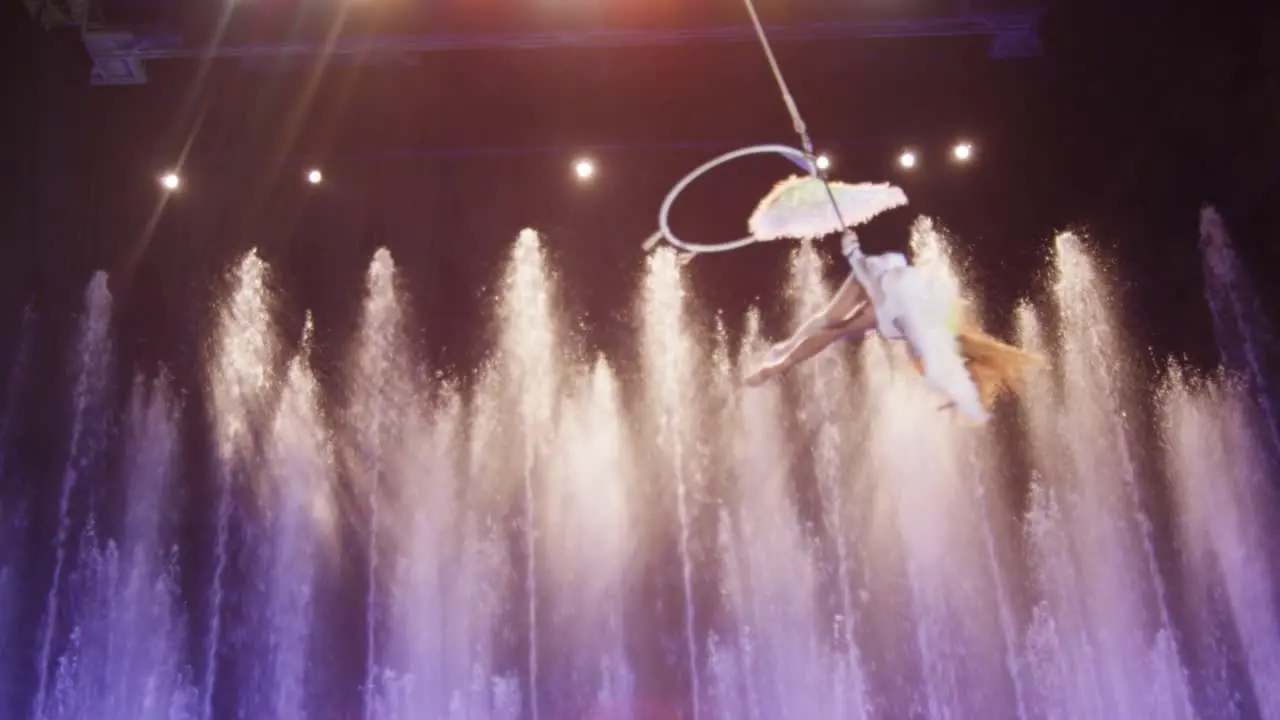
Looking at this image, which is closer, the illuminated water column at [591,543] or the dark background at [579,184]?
the illuminated water column at [591,543]

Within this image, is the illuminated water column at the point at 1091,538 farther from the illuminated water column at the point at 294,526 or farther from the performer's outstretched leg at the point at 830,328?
the illuminated water column at the point at 294,526

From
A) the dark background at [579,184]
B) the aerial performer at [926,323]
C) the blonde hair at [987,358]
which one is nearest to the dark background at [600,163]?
the dark background at [579,184]

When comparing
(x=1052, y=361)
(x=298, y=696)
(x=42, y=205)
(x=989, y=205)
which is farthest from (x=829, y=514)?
(x=42, y=205)

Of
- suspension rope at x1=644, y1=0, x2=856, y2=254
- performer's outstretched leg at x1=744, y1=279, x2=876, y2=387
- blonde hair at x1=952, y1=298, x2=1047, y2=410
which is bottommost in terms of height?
blonde hair at x1=952, y1=298, x2=1047, y2=410

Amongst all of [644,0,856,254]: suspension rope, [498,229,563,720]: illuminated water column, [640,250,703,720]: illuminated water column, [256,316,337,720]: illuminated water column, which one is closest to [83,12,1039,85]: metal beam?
[644,0,856,254]: suspension rope

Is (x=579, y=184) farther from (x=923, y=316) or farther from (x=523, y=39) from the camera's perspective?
(x=923, y=316)

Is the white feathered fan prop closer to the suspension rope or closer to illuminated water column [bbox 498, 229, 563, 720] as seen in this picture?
the suspension rope

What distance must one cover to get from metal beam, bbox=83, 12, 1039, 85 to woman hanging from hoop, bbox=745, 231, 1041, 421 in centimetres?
634

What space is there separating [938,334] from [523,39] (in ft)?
24.1

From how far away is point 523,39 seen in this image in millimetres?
11305

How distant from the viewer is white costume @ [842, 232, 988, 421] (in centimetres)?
544

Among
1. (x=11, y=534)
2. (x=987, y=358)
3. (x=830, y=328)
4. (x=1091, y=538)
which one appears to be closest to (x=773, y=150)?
(x=830, y=328)

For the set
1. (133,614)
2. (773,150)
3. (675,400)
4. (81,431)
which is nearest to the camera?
(773,150)

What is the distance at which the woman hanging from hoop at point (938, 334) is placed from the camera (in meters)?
5.43
